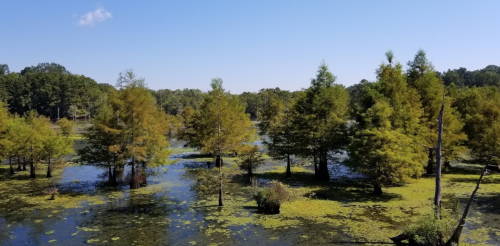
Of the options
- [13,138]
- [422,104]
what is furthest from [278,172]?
[13,138]

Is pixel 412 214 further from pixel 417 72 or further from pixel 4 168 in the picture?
pixel 4 168

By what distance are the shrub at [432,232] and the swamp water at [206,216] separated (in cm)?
188

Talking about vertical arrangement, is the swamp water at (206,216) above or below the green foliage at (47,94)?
below

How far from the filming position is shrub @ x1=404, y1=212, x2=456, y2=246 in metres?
16.6

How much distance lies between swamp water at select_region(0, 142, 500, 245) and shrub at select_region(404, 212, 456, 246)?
1.88m

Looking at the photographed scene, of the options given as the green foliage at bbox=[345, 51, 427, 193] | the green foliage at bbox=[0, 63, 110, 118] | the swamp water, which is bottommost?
the swamp water

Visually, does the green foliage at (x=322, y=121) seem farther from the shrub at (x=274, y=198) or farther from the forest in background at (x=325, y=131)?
the shrub at (x=274, y=198)

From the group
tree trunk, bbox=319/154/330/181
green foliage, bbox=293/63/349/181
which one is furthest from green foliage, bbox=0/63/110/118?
tree trunk, bbox=319/154/330/181

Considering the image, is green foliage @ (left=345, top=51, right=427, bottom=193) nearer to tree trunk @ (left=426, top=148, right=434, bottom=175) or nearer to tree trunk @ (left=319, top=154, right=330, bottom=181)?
tree trunk @ (left=319, top=154, right=330, bottom=181)

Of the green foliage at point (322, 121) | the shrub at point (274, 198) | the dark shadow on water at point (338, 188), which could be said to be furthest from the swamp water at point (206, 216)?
the green foliage at point (322, 121)

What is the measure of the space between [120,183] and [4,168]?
2038 centimetres

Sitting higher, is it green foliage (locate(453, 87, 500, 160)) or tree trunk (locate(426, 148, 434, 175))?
green foliage (locate(453, 87, 500, 160))

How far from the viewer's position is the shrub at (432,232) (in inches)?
655

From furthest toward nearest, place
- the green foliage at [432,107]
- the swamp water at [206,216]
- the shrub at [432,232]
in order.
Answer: the green foliage at [432,107]
the swamp water at [206,216]
the shrub at [432,232]
